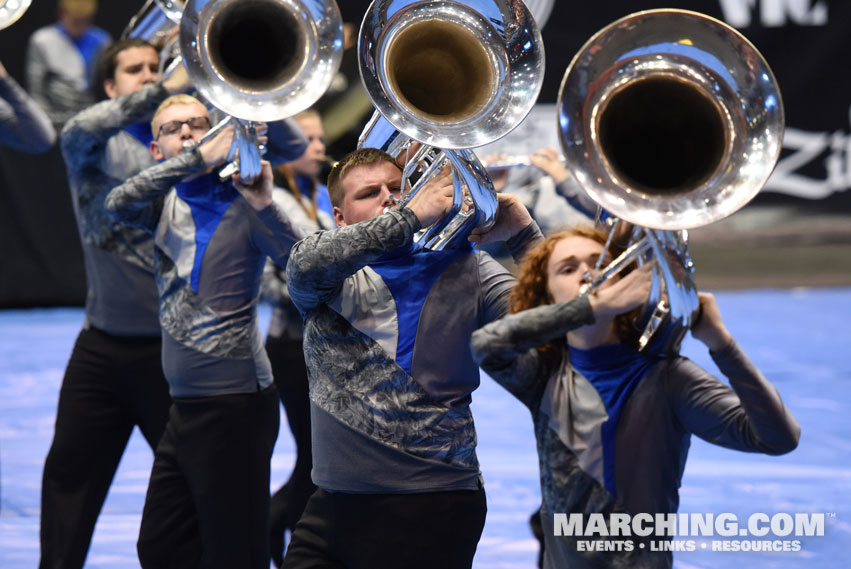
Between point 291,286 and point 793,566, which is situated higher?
point 291,286

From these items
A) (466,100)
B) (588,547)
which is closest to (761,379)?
(588,547)

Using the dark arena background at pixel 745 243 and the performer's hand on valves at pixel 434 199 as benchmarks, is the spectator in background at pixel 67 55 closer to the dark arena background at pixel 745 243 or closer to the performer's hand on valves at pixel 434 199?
the dark arena background at pixel 745 243

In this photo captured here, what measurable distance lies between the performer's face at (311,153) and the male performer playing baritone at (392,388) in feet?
5.68

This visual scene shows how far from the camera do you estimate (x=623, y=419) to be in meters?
2.08

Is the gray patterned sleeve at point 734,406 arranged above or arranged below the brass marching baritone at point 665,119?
below

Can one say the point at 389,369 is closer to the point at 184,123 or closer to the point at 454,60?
the point at 454,60

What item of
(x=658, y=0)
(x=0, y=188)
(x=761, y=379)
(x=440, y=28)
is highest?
(x=440, y=28)

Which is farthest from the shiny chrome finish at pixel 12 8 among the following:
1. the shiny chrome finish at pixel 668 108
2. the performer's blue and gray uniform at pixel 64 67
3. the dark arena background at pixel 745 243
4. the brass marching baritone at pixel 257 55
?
the performer's blue and gray uniform at pixel 64 67

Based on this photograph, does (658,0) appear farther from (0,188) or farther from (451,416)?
(451,416)

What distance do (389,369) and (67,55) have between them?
6.57 metres

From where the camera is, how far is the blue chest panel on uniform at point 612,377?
2.08m

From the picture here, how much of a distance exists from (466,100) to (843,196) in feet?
23.2

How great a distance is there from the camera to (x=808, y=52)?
8.54 meters

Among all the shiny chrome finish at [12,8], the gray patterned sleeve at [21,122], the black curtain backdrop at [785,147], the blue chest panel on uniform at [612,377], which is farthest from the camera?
the black curtain backdrop at [785,147]
